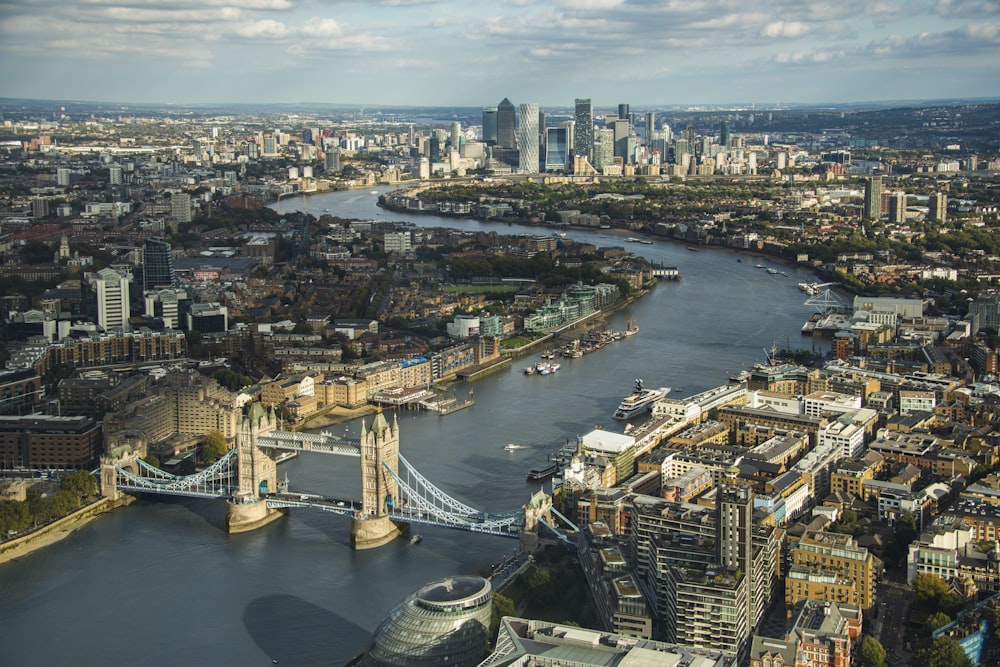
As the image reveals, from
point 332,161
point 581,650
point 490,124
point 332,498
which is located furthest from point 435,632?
point 490,124

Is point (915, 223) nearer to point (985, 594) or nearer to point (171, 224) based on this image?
point (171, 224)

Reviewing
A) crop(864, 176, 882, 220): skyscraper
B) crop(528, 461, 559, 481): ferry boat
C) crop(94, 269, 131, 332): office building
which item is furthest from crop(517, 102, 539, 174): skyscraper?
crop(528, 461, 559, 481): ferry boat

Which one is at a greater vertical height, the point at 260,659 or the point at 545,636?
the point at 545,636

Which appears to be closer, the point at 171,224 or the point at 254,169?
the point at 171,224

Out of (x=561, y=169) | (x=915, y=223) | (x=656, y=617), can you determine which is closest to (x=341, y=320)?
(x=656, y=617)

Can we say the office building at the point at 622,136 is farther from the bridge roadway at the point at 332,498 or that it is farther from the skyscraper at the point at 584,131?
the bridge roadway at the point at 332,498
